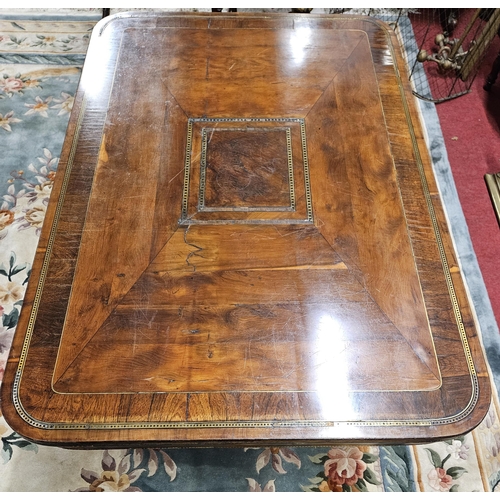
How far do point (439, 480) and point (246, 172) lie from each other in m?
0.83

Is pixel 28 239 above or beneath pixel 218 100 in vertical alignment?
beneath

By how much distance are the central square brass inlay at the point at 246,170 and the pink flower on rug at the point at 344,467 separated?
0.60 m

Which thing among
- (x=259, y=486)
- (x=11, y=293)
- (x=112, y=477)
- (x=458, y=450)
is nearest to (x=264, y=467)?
(x=259, y=486)

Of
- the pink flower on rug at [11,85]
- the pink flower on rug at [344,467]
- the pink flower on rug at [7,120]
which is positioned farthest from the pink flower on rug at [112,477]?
the pink flower on rug at [11,85]

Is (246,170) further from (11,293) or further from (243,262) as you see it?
(11,293)

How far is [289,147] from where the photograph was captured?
1.07m

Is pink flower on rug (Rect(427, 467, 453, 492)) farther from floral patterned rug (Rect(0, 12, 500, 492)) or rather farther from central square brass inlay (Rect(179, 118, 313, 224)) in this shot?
central square brass inlay (Rect(179, 118, 313, 224))

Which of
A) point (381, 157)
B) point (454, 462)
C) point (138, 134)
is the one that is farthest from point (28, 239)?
point (454, 462)

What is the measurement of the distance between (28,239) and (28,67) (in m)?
0.74

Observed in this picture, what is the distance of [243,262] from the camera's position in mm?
923

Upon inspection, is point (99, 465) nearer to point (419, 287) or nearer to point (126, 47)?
point (419, 287)

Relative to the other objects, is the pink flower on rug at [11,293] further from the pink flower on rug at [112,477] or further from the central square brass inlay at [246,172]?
the central square brass inlay at [246,172]

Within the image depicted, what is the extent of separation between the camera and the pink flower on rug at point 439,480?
1.10 metres

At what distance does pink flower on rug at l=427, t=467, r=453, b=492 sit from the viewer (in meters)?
1.10
